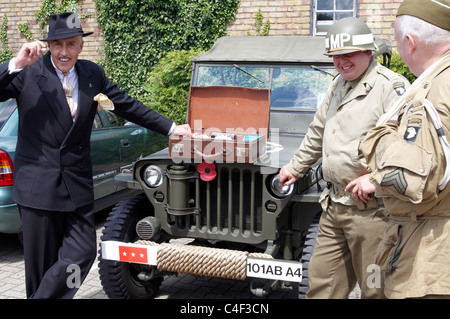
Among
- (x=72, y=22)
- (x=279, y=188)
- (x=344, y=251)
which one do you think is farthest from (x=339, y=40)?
(x=72, y=22)

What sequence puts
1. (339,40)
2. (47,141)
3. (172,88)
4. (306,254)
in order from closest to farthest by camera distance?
(339,40)
(47,141)
(306,254)
(172,88)

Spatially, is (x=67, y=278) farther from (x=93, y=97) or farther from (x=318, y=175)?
(x=318, y=175)

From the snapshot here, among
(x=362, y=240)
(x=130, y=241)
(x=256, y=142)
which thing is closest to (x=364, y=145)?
(x=362, y=240)

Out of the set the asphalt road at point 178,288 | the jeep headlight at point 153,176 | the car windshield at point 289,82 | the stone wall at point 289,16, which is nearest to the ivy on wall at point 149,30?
the stone wall at point 289,16

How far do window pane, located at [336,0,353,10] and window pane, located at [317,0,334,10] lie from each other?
120mm

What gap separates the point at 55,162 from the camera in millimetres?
3166

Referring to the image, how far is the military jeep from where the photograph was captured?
347cm

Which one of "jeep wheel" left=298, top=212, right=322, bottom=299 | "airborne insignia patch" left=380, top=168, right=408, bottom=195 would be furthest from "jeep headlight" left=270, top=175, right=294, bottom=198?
"airborne insignia patch" left=380, top=168, right=408, bottom=195

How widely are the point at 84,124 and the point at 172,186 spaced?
800 millimetres

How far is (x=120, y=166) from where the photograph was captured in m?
6.07

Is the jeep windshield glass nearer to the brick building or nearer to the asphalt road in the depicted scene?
the asphalt road

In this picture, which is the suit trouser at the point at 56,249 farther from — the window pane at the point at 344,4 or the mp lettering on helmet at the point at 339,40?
the window pane at the point at 344,4

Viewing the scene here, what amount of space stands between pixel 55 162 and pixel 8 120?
7.18 feet

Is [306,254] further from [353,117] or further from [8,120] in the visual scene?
[8,120]
